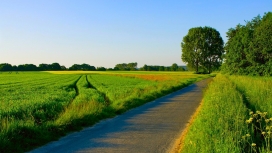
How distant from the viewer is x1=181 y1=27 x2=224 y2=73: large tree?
9041 centimetres

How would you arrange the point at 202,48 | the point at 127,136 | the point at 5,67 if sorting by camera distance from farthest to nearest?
the point at 5,67
the point at 202,48
the point at 127,136

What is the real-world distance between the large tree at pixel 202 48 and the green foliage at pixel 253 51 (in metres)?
40.6

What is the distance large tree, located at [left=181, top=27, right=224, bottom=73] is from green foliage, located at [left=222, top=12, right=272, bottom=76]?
4064 cm

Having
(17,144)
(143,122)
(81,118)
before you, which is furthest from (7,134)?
(143,122)

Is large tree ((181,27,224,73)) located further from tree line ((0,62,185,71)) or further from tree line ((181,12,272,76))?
tree line ((0,62,185,71))

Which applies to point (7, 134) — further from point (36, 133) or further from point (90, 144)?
point (90, 144)

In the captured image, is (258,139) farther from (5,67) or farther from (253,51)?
(5,67)

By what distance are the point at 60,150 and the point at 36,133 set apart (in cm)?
158

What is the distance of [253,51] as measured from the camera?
39.2 metres

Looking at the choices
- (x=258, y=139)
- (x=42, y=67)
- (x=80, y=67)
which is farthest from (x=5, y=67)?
(x=258, y=139)

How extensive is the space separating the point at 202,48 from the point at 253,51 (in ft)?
170

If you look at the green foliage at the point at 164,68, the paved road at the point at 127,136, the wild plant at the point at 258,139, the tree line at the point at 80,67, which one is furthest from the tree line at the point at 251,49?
the tree line at the point at 80,67

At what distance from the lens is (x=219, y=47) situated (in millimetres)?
93375

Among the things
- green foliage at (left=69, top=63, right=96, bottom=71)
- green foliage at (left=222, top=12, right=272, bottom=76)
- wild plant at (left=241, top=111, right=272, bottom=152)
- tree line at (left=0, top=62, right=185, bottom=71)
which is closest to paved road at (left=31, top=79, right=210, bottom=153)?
wild plant at (left=241, top=111, right=272, bottom=152)
